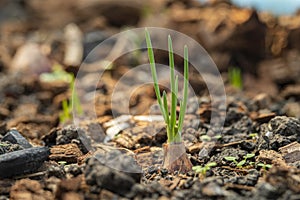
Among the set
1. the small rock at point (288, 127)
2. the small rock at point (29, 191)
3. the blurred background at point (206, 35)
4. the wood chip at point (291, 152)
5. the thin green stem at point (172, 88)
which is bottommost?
the small rock at point (29, 191)

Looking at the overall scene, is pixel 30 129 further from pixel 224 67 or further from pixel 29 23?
pixel 29 23

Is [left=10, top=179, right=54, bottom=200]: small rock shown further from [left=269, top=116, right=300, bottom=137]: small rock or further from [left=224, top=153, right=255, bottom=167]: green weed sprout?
[left=269, top=116, right=300, bottom=137]: small rock

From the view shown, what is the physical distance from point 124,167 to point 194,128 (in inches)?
32.3

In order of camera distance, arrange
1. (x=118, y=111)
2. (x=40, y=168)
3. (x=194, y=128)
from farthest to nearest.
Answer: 1. (x=118, y=111)
2. (x=194, y=128)
3. (x=40, y=168)

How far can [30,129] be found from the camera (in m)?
2.37

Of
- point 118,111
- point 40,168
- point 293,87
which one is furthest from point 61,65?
point 40,168

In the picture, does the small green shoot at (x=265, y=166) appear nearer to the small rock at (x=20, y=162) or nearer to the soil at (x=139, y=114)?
A: the soil at (x=139, y=114)

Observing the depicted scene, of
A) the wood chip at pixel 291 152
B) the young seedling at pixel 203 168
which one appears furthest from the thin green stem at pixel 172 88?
the wood chip at pixel 291 152

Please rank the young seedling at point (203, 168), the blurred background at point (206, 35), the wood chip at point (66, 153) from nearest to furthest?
the young seedling at point (203, 168) → the wood chip at point (66, 153) → the blurred background at point (206, 35)

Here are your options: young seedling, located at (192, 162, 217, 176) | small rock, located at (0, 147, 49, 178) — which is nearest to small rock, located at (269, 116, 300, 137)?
young seedling, located at (192, 162, 217, 176)

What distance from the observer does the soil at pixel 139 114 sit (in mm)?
1415

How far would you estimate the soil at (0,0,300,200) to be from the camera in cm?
142

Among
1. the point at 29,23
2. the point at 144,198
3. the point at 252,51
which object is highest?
the point at 29,23

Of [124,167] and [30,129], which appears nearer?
[124,167]
